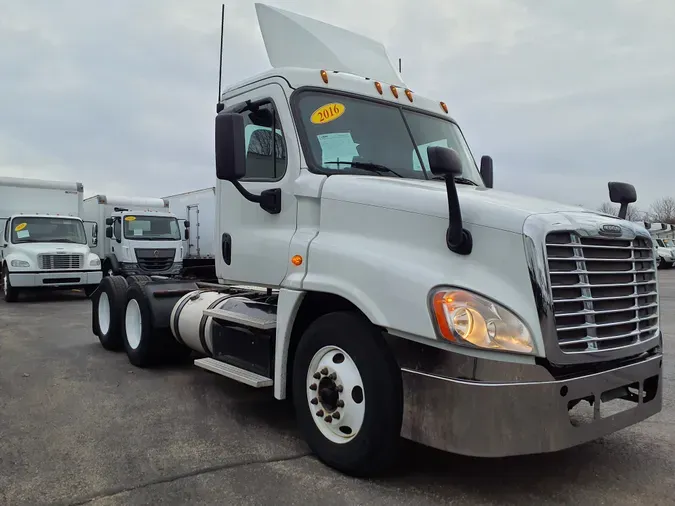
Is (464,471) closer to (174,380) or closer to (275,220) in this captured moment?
(275,220)

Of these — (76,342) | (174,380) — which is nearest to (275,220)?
(174,380)

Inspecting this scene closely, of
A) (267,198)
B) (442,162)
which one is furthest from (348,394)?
(267,198)

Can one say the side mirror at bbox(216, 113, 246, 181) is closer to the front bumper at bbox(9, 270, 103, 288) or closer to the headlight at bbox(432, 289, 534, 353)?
the headlight at bbox(432, 289, 534, 353)

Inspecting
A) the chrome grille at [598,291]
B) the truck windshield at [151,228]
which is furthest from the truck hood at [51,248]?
the chrome grille at [598,291]

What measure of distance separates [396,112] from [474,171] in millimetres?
898

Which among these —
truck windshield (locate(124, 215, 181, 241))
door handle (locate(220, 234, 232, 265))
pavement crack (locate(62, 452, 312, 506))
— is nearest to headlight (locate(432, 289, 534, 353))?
pavement crack (locate(62, 452, 312, 506))

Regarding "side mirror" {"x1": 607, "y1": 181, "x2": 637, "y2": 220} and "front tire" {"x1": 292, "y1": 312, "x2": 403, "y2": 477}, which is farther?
"side mirror" {"x1": 607, "y1": 181, "x2": 637, "y2": 220}

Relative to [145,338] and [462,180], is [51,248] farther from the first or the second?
[462,180]

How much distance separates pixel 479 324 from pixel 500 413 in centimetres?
47

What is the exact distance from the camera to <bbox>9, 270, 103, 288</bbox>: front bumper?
579 inches

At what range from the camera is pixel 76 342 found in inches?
332

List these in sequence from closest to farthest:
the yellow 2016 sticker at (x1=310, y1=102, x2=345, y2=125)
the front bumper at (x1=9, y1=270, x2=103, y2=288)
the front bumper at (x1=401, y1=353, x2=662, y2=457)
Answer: the front bumper at (x1=401, y1=353, x2=662, y2=457) → the yellow 2016 sticker at (x1=310, y1=102, x2=345, y2=125) → the front bumper at (x1=9, y1=270, x2=103, y2=288)

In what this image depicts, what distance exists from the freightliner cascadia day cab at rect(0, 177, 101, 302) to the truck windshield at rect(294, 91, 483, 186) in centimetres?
1310

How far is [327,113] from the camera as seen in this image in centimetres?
436
